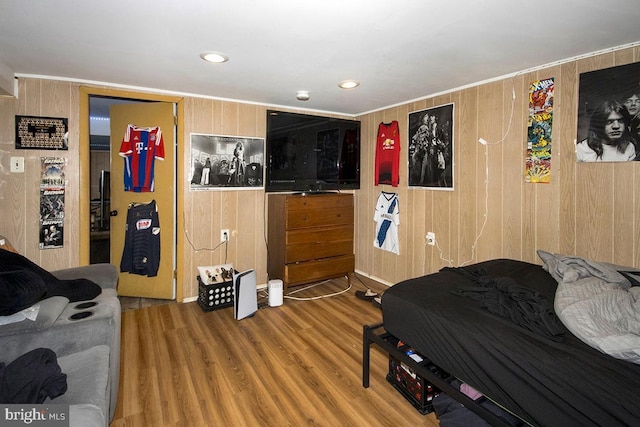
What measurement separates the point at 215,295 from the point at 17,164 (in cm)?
Result: 203

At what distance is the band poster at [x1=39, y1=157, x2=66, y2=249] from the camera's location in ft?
9.44

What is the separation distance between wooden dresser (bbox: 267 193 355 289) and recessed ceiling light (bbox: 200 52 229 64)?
59.9 inches

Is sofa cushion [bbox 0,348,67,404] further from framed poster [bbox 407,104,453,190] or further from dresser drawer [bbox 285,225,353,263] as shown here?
framed poster [bbox 407,104,453,190]

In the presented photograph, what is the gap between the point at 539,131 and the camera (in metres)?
2.54

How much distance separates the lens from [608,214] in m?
2.21

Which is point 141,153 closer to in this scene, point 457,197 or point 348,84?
point 348,84

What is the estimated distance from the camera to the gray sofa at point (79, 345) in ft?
4.12

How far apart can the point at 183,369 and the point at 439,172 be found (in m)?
2.83

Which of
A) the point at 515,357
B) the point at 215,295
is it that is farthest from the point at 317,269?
the point at 515,357

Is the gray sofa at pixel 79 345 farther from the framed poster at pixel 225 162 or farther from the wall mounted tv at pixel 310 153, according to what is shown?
the wall mounted tv at pixel 310 153

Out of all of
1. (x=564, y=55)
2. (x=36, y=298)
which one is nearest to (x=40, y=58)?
(x=36, y=298)

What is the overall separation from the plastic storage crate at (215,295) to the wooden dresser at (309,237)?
1.94ft

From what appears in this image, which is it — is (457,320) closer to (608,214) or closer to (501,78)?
(608,214)

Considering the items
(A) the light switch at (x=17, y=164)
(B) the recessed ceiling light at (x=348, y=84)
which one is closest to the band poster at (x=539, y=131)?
(B) the recessed ceiling light at (x=348, y=84)
